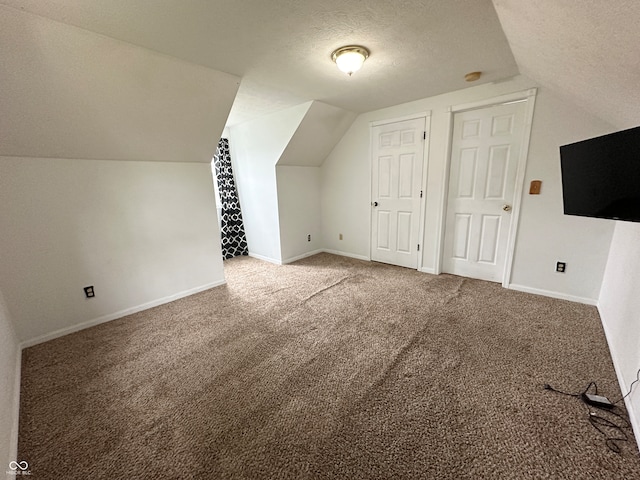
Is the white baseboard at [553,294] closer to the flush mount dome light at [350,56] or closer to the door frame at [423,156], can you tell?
the door frame at [423,156]

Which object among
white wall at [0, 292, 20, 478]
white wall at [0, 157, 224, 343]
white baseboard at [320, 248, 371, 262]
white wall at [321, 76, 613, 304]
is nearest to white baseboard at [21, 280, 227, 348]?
white wall at [0, 157, 224, 343]

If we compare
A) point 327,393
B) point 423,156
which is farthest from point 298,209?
point 327,393

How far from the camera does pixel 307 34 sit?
65.7 inches

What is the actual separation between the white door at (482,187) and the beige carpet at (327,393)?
638 millimetres

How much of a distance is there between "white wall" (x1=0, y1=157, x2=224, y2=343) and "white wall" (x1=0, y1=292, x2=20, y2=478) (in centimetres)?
25

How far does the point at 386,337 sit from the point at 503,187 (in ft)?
6.90

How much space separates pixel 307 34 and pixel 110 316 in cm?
294

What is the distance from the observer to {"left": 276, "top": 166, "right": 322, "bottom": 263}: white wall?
12.5 feet

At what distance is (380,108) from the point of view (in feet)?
11.1

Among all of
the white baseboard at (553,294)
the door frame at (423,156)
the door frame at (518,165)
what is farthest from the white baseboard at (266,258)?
the white baseboard at (553,294)

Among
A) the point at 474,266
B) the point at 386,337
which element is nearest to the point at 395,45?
the point at 386,337

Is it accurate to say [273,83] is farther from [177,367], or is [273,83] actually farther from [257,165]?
[177,367]

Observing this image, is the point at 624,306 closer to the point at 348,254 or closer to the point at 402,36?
the point at 402,36

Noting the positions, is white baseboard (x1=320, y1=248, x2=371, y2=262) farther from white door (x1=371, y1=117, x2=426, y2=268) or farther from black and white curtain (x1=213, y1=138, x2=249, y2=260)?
black and white curtain (x1=213, y1=138, x2=249, y2=260)
